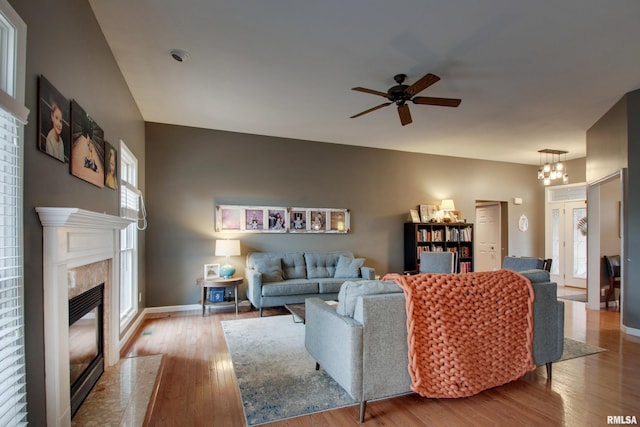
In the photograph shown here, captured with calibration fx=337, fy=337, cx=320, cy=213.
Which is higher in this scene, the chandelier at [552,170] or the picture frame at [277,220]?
the chandelier at [552,170]

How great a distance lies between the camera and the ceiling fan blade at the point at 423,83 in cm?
273

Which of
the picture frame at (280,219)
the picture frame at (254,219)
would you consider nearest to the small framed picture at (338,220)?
the picture frame at (280,219)

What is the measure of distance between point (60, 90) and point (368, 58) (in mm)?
2409

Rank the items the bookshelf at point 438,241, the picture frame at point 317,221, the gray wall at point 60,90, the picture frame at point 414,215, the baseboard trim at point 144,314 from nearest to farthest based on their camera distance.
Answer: the gray wall at point 60,90, the baseboard trim at point 144,314, the picture frame at point 317,221, the bookshelf at point 438,241, the picture frame at point 414,215

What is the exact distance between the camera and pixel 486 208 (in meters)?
8.17

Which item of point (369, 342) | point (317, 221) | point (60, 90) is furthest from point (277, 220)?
point (60, 90)

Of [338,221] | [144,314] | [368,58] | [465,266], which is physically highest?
[368,58]

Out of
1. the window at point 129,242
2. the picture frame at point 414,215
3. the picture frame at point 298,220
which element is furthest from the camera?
the picture frame at point 414,215

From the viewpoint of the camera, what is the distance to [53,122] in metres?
1.91

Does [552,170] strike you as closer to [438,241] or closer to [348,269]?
[438,241]

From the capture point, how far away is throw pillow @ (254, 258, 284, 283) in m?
5.00

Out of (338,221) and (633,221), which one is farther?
(338,221)

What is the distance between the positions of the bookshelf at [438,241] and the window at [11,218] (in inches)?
228

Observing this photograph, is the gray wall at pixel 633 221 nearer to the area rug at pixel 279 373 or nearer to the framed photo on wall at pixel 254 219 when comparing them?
the area rug at pixel 279 373
